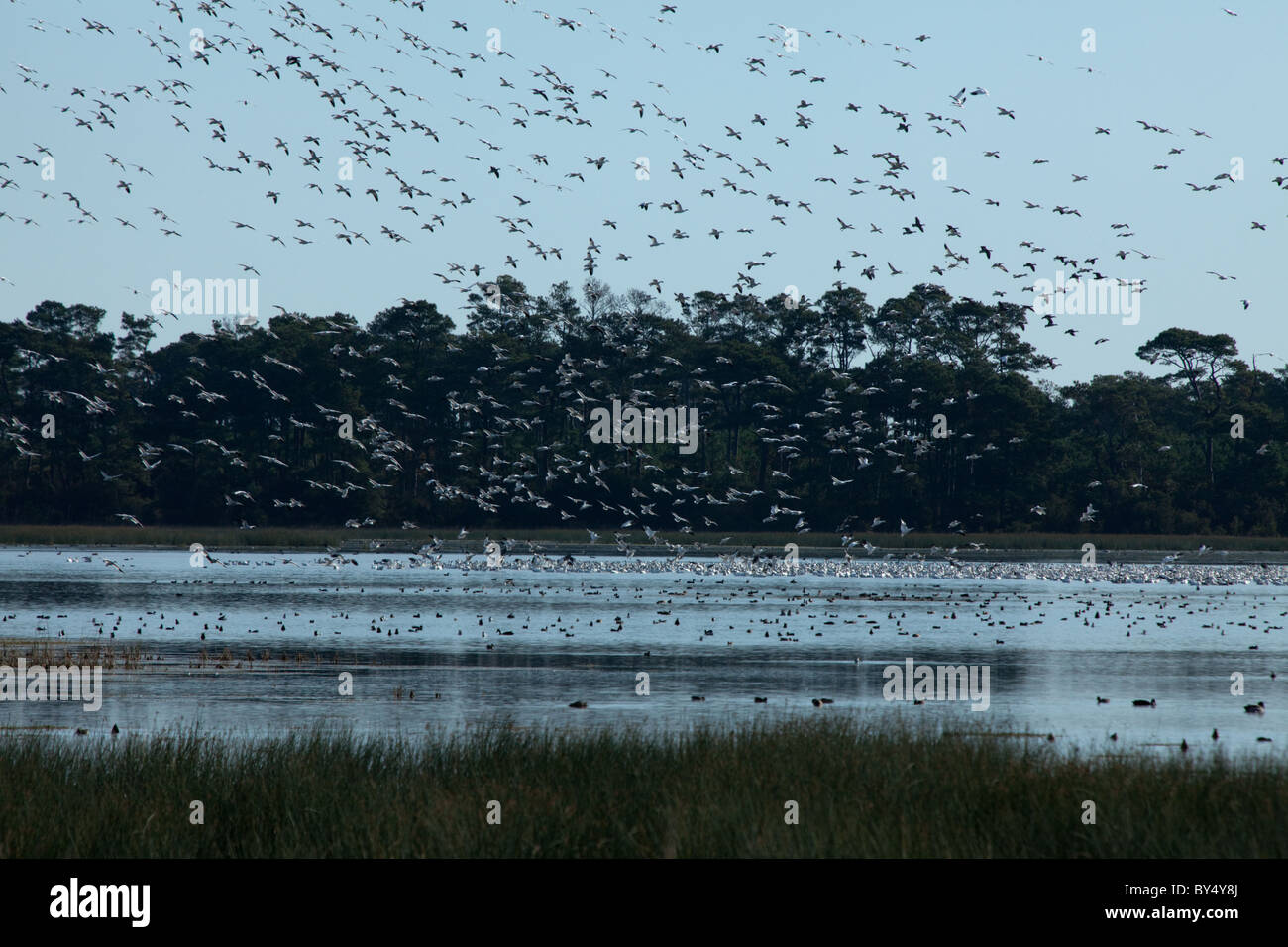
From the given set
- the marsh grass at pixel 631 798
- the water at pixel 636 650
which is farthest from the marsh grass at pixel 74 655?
the marsh grass at pixel 631 798

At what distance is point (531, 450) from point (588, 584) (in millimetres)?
47479

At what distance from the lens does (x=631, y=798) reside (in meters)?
13.4

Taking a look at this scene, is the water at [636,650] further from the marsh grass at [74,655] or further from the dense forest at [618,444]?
the dense forest at [618,444]

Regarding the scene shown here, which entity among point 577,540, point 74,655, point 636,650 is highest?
point 577,540

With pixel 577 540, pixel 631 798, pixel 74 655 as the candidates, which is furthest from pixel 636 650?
pixel 577 540

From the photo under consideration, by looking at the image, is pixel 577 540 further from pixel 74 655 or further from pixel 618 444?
pixel 74 655

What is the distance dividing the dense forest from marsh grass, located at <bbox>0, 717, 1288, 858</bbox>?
74.7 m

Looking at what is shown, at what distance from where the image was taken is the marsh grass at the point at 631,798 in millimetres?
11633

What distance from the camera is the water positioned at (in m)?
20.3

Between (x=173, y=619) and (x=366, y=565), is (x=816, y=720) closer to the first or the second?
(x=173, y=619)

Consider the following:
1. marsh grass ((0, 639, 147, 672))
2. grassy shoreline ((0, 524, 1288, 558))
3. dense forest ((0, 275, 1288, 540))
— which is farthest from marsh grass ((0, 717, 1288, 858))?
dense forest ((0, 275, 1288, 540))

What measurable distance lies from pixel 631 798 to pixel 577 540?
7680cm

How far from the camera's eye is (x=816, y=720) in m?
18.5
